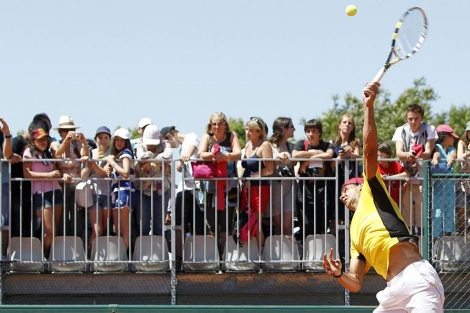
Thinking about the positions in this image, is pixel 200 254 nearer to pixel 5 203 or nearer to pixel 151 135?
pixel 151 135

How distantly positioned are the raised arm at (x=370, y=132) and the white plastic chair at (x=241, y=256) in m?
3.84

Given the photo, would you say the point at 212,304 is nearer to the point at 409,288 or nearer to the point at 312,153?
the point at 312,153

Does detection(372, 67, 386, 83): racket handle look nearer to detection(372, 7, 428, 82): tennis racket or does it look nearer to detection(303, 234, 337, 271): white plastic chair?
detection(372, 7, 428, 82): tennis racket

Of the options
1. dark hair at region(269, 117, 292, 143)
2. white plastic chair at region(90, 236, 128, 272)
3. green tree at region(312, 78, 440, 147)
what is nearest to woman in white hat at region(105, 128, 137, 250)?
white plastic chair at region(90, 236, 128, 272)

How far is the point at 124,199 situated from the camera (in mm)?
11727

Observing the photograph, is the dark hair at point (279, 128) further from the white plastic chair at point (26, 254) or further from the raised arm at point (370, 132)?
the raised arm at point (370, 132)

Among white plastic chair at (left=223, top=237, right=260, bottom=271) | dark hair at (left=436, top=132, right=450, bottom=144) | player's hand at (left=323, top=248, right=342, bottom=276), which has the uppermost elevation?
dark hair at (left=436, top=132, right=450, bottom=144)

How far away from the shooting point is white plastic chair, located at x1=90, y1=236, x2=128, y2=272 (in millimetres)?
11742

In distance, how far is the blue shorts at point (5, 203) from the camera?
38.2 feet

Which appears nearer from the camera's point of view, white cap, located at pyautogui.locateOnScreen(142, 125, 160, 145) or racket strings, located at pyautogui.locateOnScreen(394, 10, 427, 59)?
racket strings, located at pyautogui.locateOnScreen(394, 10, 427, 59)

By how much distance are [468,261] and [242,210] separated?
272cm

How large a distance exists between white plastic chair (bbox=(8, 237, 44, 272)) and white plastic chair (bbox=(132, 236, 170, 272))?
1.13 meters

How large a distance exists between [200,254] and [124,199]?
3.68 feet

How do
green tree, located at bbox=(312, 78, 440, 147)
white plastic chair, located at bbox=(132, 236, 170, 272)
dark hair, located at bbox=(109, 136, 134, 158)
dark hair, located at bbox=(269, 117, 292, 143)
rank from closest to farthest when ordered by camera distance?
white plastic chair, located at bbox=(132, 236, 170, 272)
dark hair, located at bbox=(109, 136, 134, 158)
dark hair, located at bbox=(269, 117, 292, 143)
green tree, located at bbox=(312, 78, 440, 147)
